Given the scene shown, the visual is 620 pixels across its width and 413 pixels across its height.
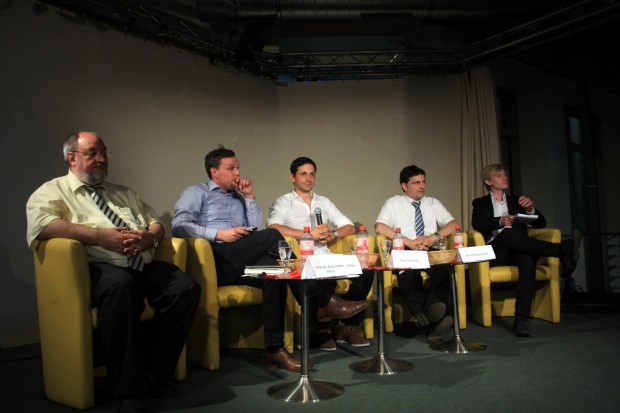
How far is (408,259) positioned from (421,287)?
3.76 feet

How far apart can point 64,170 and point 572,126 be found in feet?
20.8

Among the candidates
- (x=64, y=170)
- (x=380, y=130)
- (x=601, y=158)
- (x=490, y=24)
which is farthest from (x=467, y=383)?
Answer: (x=601, y=158)

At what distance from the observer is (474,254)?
124 inches

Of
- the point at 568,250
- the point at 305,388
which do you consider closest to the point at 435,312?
the point at 568,250

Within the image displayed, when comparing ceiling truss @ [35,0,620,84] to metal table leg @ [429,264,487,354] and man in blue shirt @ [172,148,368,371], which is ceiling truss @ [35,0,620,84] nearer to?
man in blue shirt @ [172,148,368,371]

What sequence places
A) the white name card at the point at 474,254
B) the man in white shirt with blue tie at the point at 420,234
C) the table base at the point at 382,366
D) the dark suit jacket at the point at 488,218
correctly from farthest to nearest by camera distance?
the dark suit jacket at the point at 488,218
the man in white shirt with blue tie at the point at 420,234
the white name card at the point at 474,254
the table base at the point at 382,366

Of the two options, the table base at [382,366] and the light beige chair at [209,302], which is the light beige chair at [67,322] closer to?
the light beige chair at [209,302]

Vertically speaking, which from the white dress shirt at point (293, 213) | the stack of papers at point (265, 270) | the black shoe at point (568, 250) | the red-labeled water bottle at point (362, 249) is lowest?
the black shoe at point (568, 250)

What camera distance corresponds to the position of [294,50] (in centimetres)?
559

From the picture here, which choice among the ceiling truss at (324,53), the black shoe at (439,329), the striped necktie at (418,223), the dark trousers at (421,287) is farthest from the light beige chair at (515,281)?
the ceiling truss at (324,53)

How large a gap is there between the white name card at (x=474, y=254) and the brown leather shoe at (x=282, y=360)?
44.3 inches

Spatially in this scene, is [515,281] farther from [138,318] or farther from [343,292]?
[138,318]

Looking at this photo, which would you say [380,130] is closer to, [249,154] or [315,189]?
[315,189]

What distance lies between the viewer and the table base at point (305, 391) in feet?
7.93
